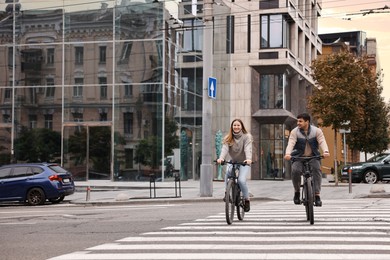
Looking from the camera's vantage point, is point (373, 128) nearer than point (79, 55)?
No

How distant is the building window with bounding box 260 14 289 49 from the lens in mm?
41156

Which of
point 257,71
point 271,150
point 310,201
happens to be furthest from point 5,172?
point 271,150

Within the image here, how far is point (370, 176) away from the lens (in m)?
32.3

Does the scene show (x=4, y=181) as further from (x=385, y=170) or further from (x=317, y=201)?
(x=385, y=170)

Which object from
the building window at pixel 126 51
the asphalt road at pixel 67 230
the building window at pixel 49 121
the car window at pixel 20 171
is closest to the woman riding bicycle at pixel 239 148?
the asphalt road at pixel 67 230

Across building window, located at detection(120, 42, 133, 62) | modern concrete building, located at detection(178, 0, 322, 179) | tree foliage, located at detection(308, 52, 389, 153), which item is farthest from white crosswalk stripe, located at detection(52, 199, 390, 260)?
modern concrete building, located at detection(178, 0, 322, 179)

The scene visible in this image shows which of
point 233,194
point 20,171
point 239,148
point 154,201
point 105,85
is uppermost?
point 105,85

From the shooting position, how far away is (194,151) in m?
36.7

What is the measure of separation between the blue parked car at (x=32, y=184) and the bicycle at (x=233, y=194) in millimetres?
11560

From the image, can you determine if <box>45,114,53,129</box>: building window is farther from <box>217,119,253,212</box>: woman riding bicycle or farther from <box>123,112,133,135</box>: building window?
<box>217,119,253,212</box>: woman riding bicycle

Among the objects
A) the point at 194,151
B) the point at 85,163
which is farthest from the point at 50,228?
the point at 194,151

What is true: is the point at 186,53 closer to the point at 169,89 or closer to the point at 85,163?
the point at 169,89

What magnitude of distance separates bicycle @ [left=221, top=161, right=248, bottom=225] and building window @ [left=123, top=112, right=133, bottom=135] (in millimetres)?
21408

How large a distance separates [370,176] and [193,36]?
12067mm
